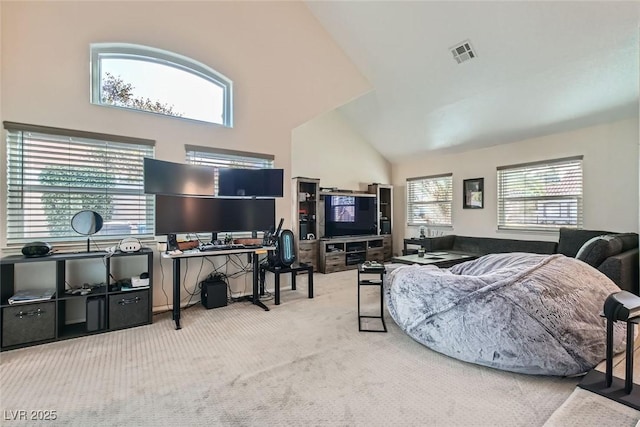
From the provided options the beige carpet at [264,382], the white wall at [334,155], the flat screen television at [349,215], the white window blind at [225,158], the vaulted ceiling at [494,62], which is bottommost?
the beige carpet at [264,382]

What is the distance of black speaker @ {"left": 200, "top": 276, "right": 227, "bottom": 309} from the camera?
362 centimetres

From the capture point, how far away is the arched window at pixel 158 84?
10.8 ft

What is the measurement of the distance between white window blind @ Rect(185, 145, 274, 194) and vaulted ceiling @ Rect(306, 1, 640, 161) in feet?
7.54

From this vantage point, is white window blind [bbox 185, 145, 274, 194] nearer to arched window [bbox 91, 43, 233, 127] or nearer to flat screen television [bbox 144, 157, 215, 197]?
flat screen television [bbox 144, 157, 215, 197]

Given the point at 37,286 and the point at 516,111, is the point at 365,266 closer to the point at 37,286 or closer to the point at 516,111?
the point at 37,286

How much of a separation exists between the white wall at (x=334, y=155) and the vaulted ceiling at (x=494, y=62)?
960 millimetres

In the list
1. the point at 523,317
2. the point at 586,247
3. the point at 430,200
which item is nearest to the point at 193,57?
the point at 523,317

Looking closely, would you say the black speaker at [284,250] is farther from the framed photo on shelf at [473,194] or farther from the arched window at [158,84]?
the framed photo on shelf at [473,194]

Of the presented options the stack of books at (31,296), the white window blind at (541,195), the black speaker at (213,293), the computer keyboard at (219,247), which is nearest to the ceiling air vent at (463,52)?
the white window blind at (541,195)

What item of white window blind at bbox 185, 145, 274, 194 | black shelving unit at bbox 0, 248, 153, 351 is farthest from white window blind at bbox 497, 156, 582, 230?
black shelving unit at bbox 0, 248, 153, 351

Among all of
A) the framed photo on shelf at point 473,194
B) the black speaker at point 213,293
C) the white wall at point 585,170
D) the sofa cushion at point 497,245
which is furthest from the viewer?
the framed photo on shelf at point 473,194

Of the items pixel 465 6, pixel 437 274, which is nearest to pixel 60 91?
pixel 437 274

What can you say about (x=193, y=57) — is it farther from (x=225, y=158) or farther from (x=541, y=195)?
(x=541, y=195)

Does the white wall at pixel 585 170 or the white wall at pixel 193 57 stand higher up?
the white wall at pixel 193 57
